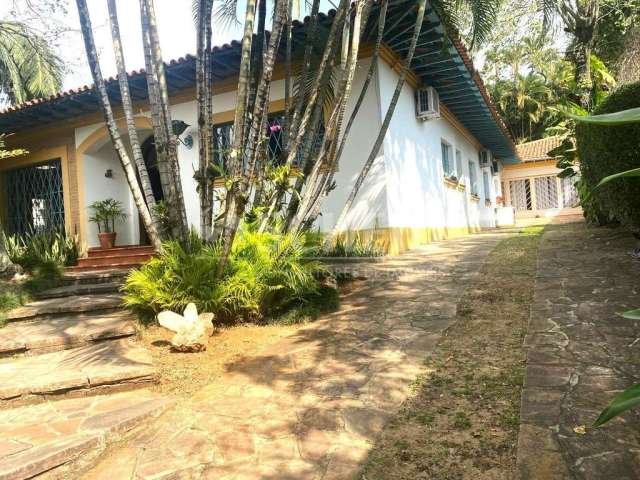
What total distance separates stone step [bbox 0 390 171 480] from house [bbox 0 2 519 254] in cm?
463

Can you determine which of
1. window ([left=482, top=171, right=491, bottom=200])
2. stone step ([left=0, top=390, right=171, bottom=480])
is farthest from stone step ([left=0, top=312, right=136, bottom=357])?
window ([left=482, top=171, right=491, bottom=200])

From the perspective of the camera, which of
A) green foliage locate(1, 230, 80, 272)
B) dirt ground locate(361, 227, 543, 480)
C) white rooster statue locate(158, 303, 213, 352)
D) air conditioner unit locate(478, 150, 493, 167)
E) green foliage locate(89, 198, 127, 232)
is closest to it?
dirt ground locate(361, 227, 543, 480)

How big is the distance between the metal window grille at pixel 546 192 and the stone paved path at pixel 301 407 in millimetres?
21335

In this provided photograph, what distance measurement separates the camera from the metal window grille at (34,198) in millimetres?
9938

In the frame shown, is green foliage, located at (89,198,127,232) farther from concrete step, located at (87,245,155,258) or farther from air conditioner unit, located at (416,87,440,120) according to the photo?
air conditioner unit, located at (416,87,440,120)

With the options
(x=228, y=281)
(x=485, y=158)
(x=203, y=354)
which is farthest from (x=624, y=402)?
(x=485, y=158)

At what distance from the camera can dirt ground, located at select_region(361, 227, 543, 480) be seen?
1.87 metres

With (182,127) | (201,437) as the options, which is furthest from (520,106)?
(201,437)

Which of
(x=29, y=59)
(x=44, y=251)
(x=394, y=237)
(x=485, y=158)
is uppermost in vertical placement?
(x=29, y=59)

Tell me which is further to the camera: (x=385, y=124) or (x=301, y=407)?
(x=385, y=124)

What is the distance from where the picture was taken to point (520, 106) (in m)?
27.6

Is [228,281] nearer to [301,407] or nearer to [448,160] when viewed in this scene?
[301,407]

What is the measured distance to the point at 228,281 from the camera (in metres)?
3.94

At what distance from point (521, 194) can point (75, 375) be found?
24.3m
